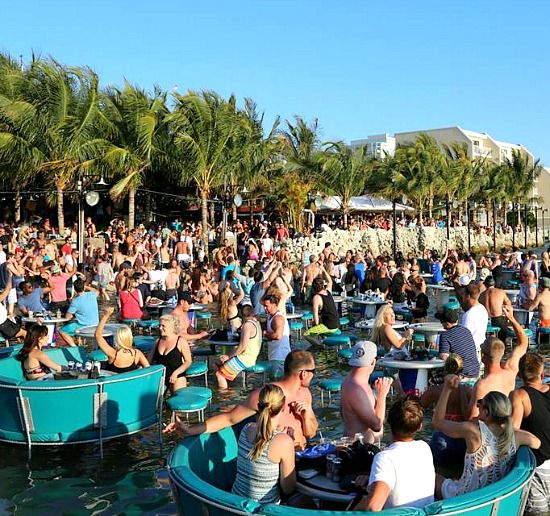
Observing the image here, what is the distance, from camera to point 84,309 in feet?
37.6

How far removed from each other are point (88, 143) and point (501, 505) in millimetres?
25081

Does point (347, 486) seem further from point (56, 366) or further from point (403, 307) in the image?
point (403, 307)

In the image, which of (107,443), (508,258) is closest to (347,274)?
(508,258)

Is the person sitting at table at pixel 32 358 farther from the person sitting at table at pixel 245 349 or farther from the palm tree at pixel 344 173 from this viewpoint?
the palm tree at pixel 344 173

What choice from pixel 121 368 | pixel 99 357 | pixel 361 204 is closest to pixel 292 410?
pixel 121 368

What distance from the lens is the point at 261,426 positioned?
446 centimetres

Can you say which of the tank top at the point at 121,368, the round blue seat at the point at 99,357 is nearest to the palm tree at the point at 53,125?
the round blue seat at the point at 99,357

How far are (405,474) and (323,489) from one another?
59 centimetres

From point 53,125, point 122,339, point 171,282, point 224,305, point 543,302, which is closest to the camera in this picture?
point 122,339

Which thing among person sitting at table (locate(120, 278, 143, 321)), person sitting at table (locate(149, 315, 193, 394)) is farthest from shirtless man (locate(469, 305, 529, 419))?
person sitting at table (locate(120, 278, 143, 321))

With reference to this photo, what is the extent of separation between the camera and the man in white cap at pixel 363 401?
5.65 metres

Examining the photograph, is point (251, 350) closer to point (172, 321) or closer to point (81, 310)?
point (172, 321)

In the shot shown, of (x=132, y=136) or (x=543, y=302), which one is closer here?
(x=543, y=302)

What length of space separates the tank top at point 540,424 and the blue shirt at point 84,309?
306 inches
